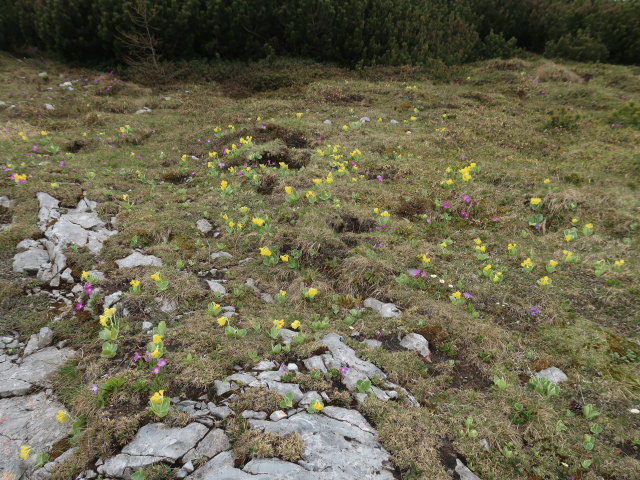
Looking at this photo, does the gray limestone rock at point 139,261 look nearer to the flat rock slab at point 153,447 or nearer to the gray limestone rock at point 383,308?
the flat rock slab at point 153,447

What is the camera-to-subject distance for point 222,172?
1129cm

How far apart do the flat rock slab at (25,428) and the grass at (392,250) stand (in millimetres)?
255

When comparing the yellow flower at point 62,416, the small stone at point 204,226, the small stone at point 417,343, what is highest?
the small stone at point 204,226

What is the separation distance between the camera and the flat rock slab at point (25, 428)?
426 centimetres

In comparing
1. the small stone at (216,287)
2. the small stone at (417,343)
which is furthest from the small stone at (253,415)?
the small stone at (216,287)

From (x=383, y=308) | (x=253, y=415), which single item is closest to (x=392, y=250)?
(x=383, y=308)

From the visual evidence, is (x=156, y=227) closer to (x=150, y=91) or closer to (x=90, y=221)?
(x=90, y=221)

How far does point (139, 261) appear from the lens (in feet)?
24.0

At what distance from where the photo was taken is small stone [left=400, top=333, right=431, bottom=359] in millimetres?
5688

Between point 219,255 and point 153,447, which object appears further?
point 219,255

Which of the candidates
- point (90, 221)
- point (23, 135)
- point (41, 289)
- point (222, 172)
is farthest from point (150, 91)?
point (41, 289)

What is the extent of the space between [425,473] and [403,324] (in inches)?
93.2

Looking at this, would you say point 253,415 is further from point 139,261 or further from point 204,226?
point 204,226

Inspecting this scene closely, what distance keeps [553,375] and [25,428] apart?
21.9 ft
